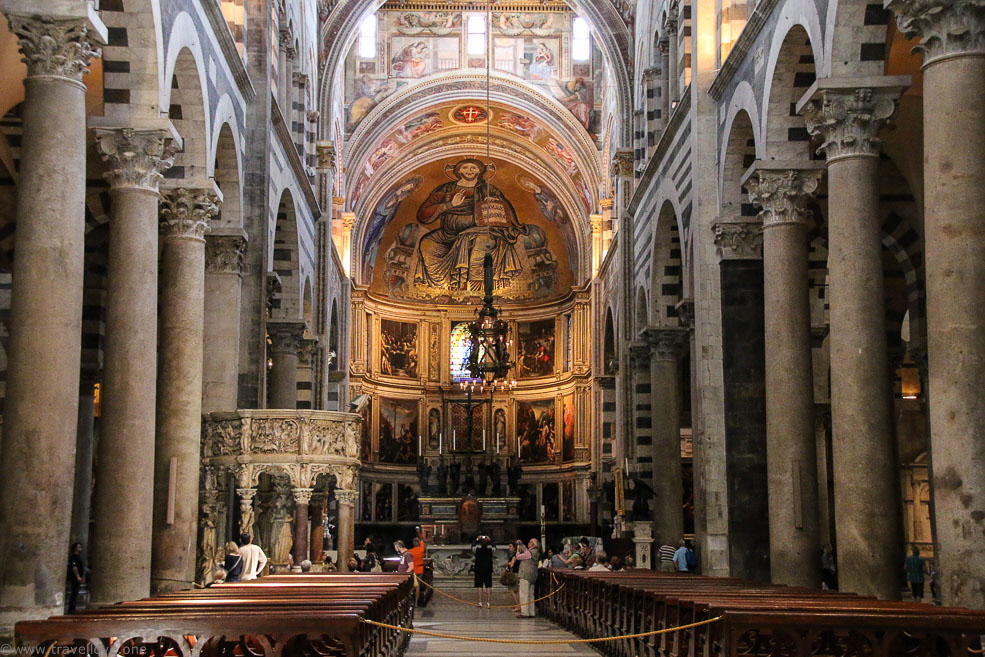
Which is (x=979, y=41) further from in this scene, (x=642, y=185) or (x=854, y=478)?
(x=642, y=185)

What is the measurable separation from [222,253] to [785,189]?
336 inches

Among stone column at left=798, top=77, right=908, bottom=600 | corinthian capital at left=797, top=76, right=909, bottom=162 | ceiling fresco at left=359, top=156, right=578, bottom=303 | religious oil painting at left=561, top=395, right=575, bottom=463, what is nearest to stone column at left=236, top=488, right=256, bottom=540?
stone column at left=798, top=77, right=908, bottom=600

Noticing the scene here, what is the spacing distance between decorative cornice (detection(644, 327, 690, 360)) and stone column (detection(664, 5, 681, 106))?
15.2 feet

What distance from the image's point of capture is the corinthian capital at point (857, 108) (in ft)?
46.9

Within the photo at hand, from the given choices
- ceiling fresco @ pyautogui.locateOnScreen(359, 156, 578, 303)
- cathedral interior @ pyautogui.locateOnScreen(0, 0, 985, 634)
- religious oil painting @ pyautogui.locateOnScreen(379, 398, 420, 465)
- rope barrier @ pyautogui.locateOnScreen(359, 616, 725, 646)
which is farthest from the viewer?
religious oil painting @ pyautogui.locateOnScreen(379, 398, 420, 465)

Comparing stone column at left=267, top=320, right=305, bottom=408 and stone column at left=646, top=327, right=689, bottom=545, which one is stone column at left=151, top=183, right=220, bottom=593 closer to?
stone column at left=267, top=320, right=305, bottom=408

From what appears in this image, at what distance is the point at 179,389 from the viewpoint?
16.8 m

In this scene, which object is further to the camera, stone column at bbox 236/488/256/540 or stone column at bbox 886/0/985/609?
stone column at bbox 236/488/256/540

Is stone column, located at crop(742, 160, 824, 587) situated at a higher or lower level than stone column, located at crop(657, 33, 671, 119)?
lower

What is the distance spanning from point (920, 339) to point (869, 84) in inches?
301

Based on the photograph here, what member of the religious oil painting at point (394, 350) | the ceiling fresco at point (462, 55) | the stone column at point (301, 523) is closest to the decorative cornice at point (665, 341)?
the stone column at point (301, 523)

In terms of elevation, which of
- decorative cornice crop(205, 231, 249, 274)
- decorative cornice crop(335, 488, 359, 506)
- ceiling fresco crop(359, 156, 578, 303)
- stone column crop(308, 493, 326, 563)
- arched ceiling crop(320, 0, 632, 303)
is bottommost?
stone column crop(308, 493, 326, 563)

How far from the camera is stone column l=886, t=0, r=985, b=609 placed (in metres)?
10.8

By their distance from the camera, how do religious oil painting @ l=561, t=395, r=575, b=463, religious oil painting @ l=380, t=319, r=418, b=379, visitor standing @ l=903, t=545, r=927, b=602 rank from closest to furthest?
visitor standing @ l=903, t=545, r=927, b=602
religious oil painting @ l=561, t=395, r=575, b=463
religious oil painting @ l=380, t=319, r=418, b=379
